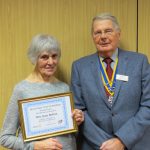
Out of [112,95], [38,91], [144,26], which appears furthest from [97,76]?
[144,26]

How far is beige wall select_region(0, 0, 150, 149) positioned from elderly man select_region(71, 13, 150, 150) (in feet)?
1.01

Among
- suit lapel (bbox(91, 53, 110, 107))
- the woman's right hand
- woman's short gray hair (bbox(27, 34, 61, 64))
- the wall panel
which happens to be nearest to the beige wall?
the wall panel

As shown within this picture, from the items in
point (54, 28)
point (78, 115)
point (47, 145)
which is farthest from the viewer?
point (54, 28)

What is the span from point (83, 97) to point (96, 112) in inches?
5.7

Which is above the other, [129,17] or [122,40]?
[129,17]

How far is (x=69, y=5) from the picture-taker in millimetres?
2137

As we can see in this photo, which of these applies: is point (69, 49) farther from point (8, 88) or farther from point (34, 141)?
point (34, 141)

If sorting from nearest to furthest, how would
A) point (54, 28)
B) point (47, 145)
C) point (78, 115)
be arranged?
point (47, 145), point (78, 115), point (54, 28)

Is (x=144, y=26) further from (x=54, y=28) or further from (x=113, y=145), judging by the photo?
(x=113, y=145)

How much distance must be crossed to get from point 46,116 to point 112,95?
462mm

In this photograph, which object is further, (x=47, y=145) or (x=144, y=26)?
(x=144, y=26)

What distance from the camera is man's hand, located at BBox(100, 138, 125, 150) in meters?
1.69

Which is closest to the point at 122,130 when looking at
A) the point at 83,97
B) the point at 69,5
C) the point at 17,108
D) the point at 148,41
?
the point at 83,97

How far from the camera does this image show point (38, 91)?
5.58ft
